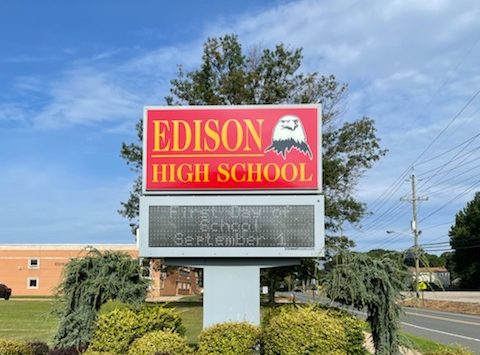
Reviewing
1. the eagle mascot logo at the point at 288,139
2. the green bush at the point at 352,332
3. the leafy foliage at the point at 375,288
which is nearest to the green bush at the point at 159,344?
the green bush at the point at 352,332

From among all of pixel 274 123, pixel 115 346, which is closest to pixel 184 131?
pixel 274 123

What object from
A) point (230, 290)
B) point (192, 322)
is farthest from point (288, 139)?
point (192, 322)

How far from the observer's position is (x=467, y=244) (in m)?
90.6

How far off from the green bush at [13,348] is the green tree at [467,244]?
87516 millimetres

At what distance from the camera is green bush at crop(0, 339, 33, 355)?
8739 millimetres

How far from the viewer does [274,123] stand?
1180 centimetres

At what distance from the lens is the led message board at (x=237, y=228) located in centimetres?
1117

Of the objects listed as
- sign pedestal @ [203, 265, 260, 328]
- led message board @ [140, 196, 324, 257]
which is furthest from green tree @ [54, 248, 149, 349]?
sign pedestal @ [203, 265, 260, 328]

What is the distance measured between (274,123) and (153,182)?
2640 mm

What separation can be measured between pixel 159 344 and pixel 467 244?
8859 centimetres

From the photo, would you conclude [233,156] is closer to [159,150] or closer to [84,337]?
[159,150]

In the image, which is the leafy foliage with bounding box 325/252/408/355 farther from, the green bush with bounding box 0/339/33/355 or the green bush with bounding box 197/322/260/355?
the green bush with bounding box 0/339/33/355

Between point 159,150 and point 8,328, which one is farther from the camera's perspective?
point 8,328

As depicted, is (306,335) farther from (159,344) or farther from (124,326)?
(124,326)
